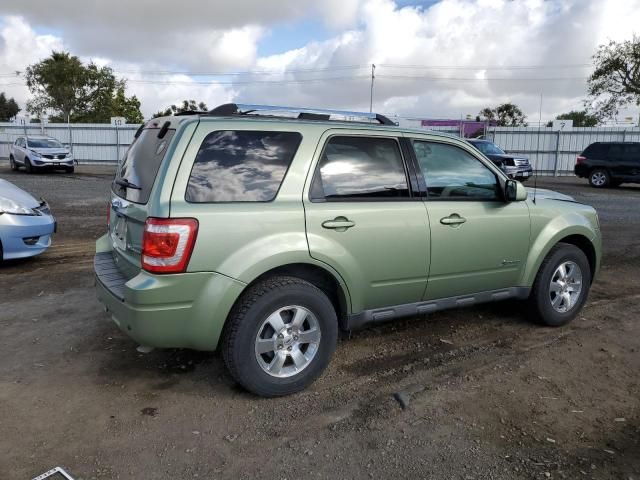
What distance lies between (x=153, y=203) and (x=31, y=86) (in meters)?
56.8

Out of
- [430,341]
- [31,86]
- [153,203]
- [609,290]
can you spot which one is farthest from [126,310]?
[31,86]

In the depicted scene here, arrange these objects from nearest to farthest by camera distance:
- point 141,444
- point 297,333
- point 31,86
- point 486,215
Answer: point 141,444 → point 297,333 → point 486,215 → point 31,86

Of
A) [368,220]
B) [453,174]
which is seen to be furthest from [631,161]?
[368,220]

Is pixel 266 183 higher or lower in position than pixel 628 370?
higher

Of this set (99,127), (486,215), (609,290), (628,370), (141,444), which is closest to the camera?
(141,444)

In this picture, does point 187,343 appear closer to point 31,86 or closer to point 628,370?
point 628,370

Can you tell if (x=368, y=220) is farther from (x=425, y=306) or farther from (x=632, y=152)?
(x=632, y=152)

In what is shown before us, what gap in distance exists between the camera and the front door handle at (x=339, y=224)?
3.58 meters

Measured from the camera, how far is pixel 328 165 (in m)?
3.71

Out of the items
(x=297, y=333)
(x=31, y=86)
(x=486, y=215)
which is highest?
(x=31, y=86)

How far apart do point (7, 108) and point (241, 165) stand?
8370 cm

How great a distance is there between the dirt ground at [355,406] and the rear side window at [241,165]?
1.35 m

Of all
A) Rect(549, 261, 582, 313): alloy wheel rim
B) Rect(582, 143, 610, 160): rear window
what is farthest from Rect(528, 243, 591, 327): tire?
Rect(582, 143, 610, 160): rear window

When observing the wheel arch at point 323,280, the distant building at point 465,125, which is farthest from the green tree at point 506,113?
the wheel arch at point 323,280
